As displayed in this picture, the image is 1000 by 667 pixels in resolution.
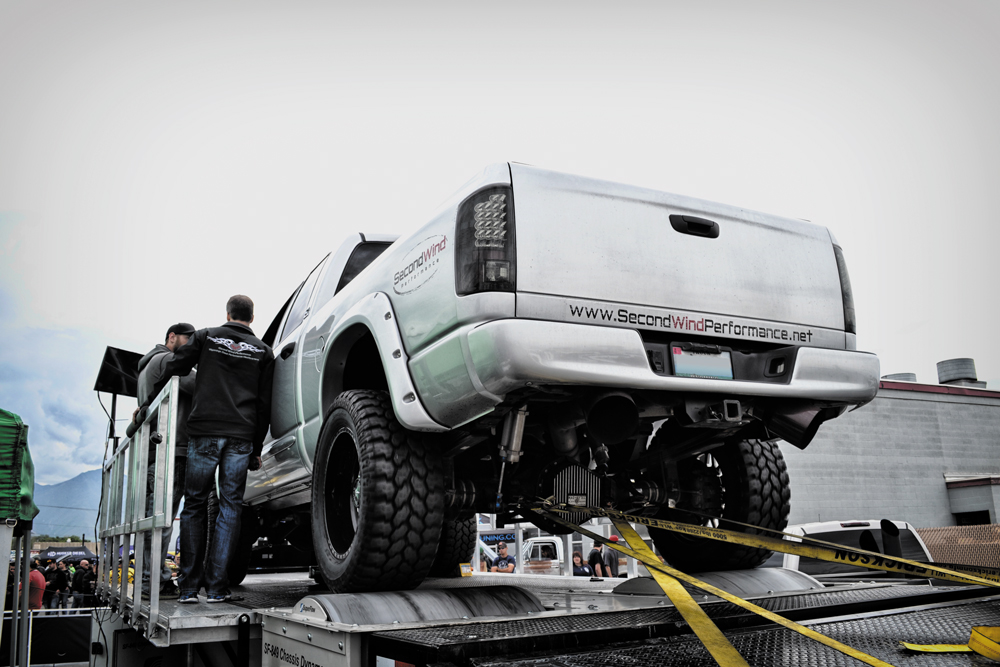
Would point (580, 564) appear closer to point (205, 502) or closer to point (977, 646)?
point (205, 502)

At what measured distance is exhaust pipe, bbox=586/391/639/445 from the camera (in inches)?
110

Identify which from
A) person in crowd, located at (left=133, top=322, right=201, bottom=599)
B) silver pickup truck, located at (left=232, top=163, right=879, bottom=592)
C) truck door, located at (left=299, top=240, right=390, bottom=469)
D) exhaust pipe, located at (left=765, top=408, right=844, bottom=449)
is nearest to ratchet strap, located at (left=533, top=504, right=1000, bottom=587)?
silver pickup truck, located at (left=232, top=163, right=879, bottom=592)

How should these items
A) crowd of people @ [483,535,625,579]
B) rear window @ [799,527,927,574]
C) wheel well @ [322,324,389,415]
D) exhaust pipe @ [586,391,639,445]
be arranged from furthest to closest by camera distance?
crowd of people @ [483,535,625,579]
rear window @ [799,527,927,574]
wheel well @ [322,324,389,415]
exhaust pipe @ [586,391,639,445]

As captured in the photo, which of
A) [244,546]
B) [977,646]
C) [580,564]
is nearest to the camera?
[977,646]

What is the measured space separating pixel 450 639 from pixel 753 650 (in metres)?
0.83

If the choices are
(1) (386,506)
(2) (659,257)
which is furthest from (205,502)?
(2) (659,257)

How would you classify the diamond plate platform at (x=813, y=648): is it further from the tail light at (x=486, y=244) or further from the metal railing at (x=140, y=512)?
the metal railing at (x=140, y=512)

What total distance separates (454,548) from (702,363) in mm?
3749

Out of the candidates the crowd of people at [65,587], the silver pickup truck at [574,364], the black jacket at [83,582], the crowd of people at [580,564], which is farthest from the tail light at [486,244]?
the black jacket at [83,582]

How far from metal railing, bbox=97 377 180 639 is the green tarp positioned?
0.54 m

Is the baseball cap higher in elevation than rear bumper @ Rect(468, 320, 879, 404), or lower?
higher

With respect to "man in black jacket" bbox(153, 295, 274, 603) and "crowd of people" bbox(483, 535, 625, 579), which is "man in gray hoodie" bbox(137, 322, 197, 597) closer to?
"man in black jacket" bbox(153, 295, 274, 603)

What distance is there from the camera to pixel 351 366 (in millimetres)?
4098

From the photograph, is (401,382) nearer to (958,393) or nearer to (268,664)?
(268,664)
